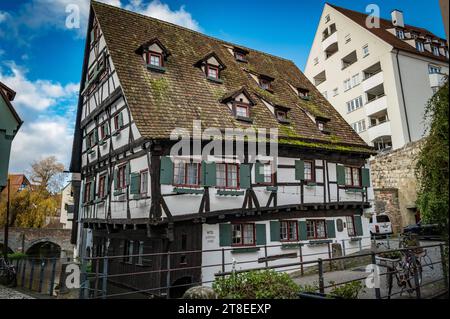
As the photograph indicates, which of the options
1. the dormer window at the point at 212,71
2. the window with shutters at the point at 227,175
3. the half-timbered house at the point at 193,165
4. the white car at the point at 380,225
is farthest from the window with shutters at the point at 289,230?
the white car at the point at 380,225

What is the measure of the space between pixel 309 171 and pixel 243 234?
4452 millimetres

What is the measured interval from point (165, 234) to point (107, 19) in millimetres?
11019

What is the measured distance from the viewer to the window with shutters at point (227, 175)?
522 inches

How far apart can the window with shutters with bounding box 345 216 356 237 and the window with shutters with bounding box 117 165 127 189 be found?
1040 centimetres

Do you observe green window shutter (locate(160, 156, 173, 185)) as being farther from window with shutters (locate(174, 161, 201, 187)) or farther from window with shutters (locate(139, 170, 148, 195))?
window with shutters (locate(139, 170, 148, 195))

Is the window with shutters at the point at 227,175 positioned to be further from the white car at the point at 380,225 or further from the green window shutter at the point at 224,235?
the white car at the point at 380,225

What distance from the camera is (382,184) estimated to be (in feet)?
83.5

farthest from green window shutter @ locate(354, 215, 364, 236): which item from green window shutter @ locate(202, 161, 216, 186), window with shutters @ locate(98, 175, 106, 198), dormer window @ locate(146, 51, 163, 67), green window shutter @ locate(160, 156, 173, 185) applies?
window with shutters @ locate(98, 175, 106, 198)

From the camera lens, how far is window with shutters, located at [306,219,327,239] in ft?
50.5

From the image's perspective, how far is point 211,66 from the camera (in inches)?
651

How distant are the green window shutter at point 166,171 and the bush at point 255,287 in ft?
19.6

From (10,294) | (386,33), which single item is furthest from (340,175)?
(386,33)
